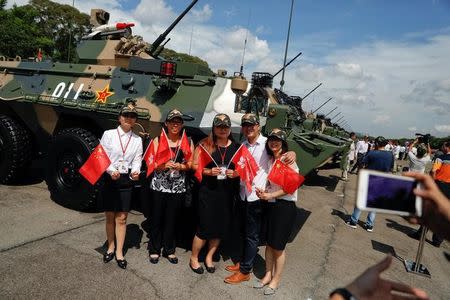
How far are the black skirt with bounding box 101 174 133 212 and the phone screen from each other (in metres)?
3.12

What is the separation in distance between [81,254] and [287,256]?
2411 mm

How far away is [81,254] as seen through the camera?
4012 millimetres

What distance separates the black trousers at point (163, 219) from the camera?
404 cm

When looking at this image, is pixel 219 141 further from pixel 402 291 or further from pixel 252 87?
pixel 402 291

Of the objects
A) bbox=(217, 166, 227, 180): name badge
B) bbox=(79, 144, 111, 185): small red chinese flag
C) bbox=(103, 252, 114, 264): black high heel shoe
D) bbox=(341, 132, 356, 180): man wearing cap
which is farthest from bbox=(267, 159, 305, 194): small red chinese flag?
bbox=(341, 132, 356, 180): man wearing cap

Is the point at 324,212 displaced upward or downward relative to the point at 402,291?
downward

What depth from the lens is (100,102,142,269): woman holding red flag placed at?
3.85m

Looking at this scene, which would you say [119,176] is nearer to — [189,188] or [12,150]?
[189,188]

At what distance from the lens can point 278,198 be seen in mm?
3639

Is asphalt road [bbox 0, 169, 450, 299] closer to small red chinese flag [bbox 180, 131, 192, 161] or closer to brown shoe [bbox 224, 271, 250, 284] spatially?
brown shoe [bbox 224, 271, 250, 284]

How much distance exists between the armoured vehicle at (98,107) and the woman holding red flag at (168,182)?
0.69 m

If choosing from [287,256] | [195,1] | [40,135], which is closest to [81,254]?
[287,256]

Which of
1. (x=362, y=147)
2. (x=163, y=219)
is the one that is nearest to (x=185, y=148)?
(x=163, y=219)

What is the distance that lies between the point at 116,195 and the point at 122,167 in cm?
29
